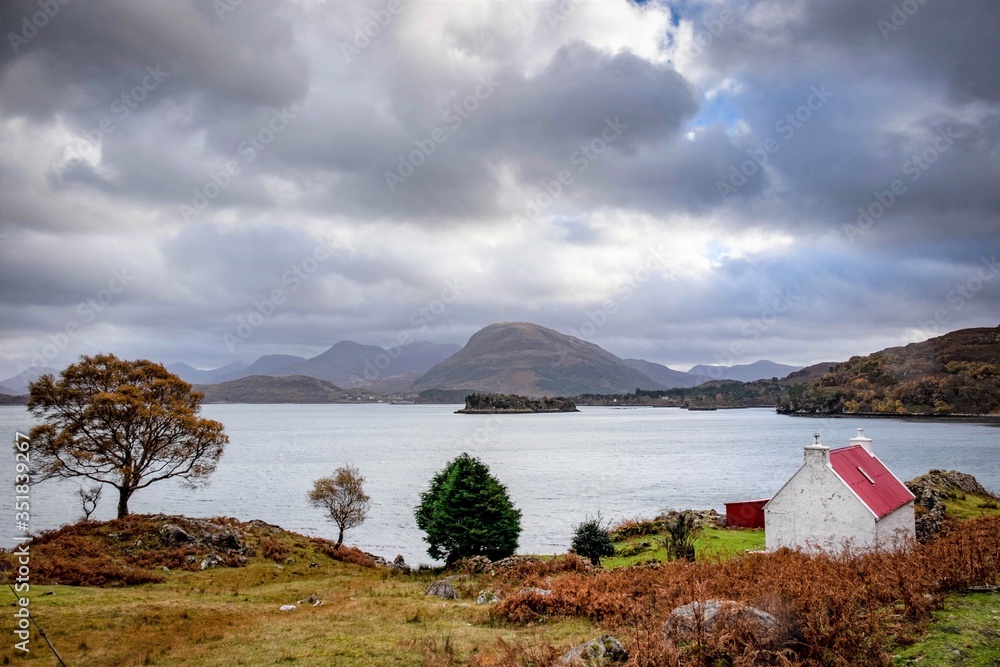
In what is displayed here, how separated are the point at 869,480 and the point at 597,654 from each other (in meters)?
25.3

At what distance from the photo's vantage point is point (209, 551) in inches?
1380

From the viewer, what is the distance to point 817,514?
29234 mm

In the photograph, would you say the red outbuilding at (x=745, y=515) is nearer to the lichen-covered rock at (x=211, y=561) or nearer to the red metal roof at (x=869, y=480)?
the red metal roof at (x=869, y=480)

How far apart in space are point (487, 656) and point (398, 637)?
4022 mm

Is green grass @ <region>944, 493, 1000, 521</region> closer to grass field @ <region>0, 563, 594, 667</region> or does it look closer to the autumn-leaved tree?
grass field @ <region>0, 563, 594, 667</region>

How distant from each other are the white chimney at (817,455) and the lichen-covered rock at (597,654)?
21453mm

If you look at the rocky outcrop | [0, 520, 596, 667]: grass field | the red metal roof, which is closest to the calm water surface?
the rocky outcrop

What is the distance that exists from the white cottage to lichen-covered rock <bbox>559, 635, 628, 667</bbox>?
19.9 metres

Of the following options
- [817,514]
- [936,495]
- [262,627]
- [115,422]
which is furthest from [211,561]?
[936,495]

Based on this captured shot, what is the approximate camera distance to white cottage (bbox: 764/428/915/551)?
2795cm

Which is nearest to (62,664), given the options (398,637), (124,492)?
(398,637)

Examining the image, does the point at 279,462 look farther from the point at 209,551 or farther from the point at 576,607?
the point at 576,607

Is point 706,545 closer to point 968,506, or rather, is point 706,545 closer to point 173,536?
point 968,506

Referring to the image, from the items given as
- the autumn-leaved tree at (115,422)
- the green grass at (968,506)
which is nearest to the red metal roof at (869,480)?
the green grass at (968,506)
